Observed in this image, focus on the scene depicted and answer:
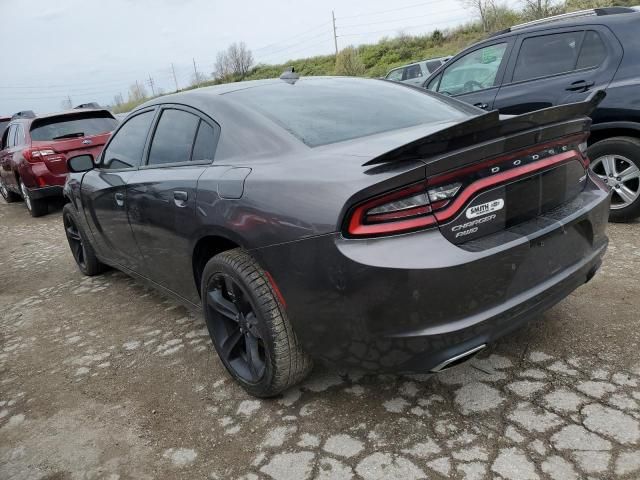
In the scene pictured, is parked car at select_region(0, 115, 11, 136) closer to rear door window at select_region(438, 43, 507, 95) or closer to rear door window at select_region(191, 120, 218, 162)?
rear door window at select_region(438, 43, 507, 95)

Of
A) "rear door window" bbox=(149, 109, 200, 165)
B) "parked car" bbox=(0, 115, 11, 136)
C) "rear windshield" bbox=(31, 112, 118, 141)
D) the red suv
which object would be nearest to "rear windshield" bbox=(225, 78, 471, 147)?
"rear door window" bbox=(149, 109, 200, 165)

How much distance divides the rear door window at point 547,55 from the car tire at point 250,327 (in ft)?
11.8

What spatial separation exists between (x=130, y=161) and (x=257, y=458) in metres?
2.27

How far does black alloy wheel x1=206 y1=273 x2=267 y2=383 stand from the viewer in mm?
2438

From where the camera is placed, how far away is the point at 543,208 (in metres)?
2.17

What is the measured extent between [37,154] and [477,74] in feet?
21.7

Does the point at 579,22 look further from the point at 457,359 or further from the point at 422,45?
the point at 422,45

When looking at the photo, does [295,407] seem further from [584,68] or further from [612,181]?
[584,68]

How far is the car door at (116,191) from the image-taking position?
3465 millimetres

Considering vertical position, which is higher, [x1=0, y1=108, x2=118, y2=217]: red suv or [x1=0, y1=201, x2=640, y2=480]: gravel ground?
[x1=0, y1=108, x2=118, y2=217]: red suv

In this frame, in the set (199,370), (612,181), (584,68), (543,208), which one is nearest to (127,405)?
(199,370)

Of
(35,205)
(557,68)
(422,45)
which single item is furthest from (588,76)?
(422,45)

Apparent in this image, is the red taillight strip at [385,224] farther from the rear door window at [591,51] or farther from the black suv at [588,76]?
the rear door window at [591,51]

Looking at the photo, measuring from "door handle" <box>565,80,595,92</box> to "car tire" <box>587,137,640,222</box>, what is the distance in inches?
17.8
